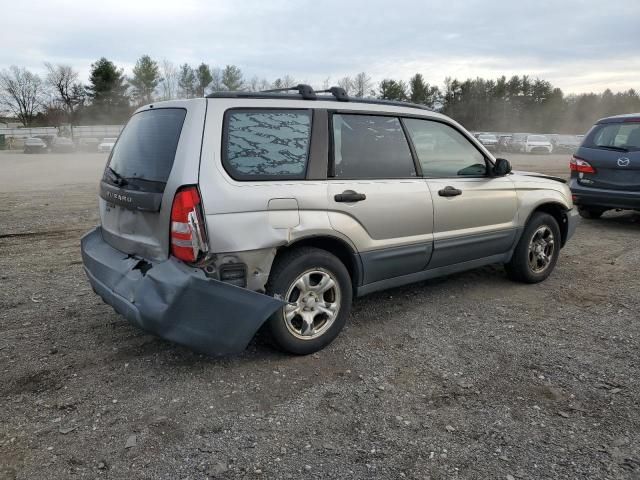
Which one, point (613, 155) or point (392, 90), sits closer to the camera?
point (613, 155)

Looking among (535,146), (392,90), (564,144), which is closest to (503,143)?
(535,146)

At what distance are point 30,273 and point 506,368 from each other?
4.91m

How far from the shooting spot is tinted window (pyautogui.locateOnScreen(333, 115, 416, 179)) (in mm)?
3730

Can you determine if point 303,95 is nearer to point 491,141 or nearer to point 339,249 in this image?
point 339,249

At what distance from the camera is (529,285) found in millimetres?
5223

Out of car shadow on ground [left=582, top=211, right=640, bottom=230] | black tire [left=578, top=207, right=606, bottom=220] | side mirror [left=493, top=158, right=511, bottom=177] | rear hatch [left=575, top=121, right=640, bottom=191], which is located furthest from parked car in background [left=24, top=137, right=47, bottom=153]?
side mirror [left=493, top=158, right=511, bottom=177]

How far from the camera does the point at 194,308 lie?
303cm

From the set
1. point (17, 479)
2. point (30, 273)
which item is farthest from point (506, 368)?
point (30, 273)

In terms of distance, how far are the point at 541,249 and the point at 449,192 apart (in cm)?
161

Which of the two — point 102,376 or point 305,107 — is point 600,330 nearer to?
point 305,107

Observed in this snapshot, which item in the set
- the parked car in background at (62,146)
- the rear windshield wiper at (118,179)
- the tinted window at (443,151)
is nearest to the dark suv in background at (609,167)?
the tinted window at (443,151)

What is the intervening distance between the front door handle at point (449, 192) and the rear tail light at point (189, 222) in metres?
2.09

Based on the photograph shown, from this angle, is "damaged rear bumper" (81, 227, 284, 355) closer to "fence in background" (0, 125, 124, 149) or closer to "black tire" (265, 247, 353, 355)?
"black tire" (265, 247, 353, 355)

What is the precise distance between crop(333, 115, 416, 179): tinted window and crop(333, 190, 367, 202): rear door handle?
14cm
